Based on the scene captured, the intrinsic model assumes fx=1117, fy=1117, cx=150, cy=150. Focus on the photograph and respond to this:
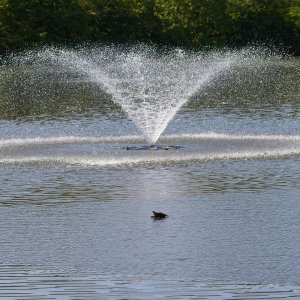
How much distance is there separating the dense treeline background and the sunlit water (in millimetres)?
43379

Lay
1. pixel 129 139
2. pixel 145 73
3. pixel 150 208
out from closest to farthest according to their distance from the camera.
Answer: pixel 150 208, pixel 129 139, pixel 145 73

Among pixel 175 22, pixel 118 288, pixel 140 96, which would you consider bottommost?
pixel 118 288

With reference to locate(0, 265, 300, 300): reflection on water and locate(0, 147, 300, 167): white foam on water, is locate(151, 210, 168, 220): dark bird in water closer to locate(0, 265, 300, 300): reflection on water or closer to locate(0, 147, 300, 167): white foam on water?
locate(0, 265, 300, 300): reflection on water

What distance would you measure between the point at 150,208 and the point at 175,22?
65.1 m

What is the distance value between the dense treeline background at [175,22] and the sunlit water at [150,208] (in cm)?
4338

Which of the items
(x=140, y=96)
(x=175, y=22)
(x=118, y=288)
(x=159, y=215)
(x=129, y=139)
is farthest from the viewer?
(x=175, y=22)

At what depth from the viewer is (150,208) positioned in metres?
19.6

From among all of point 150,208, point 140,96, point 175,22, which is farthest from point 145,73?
point 150,208

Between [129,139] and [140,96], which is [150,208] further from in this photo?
[140,96]

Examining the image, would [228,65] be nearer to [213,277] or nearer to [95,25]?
[95,25]

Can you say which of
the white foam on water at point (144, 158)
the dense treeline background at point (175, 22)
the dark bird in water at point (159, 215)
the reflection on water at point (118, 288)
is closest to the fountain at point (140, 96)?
the white foam on water at point (144, 158)

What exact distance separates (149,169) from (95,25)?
58.9 m

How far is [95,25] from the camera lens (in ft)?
268

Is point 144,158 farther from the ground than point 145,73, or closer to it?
closer to it
